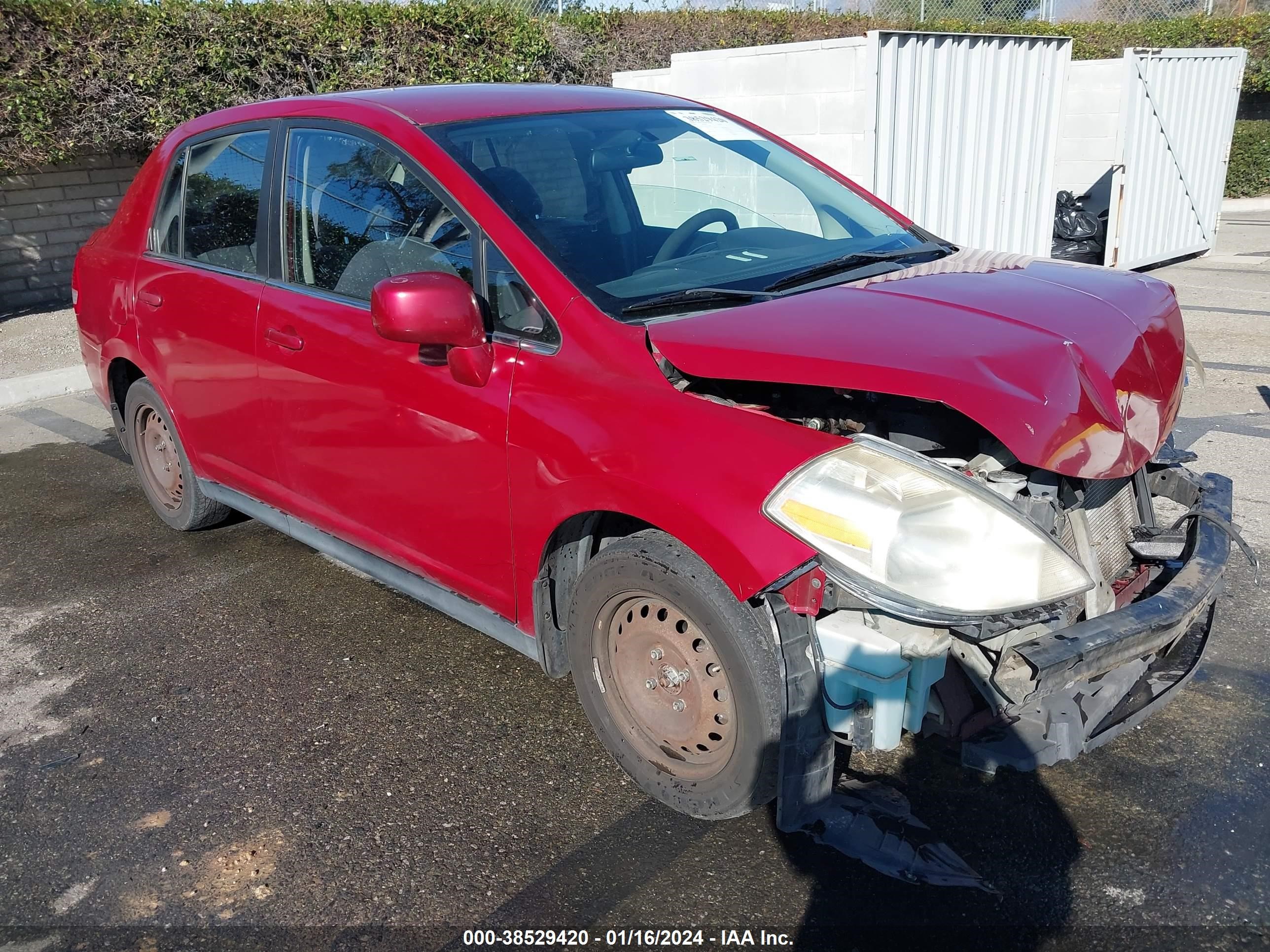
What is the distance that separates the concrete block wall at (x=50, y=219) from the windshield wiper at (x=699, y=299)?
9215 millimetres

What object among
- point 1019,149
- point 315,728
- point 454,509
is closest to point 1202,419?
point 1019,149

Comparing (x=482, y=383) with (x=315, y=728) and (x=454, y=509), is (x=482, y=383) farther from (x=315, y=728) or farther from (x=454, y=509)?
(x=315, y=728)

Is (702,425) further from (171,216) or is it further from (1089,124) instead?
(1089,124)

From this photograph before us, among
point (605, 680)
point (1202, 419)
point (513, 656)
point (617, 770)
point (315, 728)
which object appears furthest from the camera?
point (1202, 419)

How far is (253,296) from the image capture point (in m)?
3.92

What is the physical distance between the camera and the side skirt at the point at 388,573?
10.9 feet

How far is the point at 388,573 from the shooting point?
3.74 metres

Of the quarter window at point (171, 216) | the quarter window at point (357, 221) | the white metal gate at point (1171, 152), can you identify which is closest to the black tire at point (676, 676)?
the quarter window at point (357, 221)

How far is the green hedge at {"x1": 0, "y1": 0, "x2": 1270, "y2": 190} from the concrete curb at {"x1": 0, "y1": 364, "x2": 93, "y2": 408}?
2641mm

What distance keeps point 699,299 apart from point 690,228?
57 cm

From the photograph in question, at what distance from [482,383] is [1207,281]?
Answer: 9950 millimetres

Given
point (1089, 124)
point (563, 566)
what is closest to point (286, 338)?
point (563, 566)

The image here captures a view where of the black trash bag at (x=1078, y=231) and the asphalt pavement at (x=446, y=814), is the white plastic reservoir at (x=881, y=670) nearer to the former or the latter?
the asphalt pavement at (x=446, y=814)

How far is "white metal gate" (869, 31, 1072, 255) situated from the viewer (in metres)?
8.34
